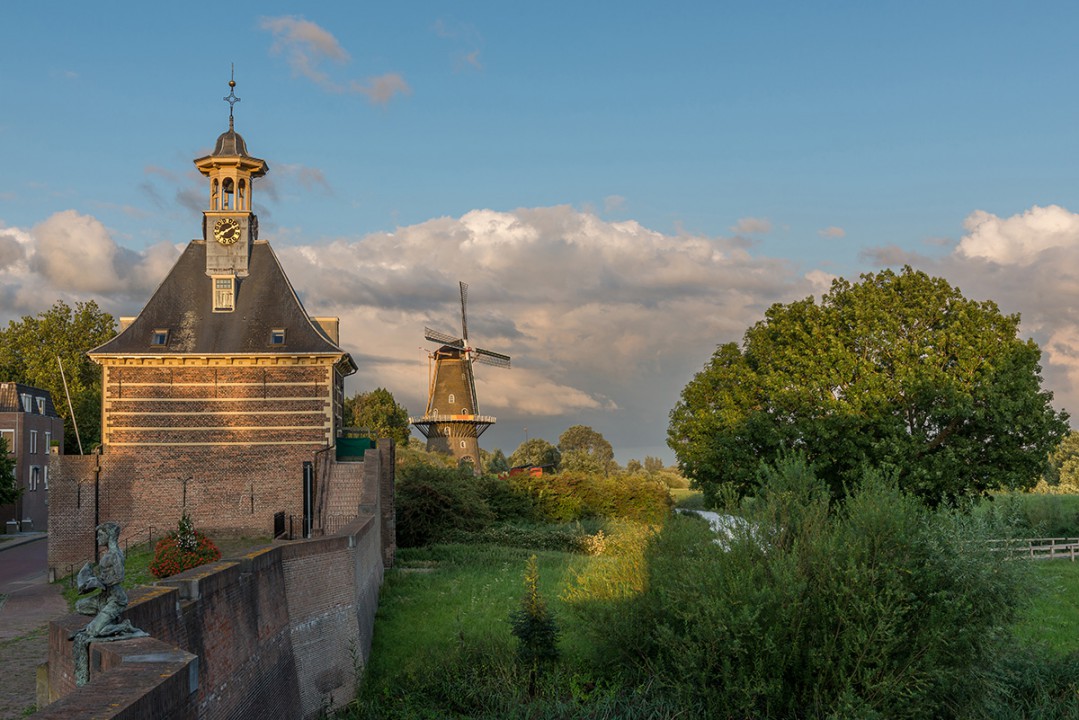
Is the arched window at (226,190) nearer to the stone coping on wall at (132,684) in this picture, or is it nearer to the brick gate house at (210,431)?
the brick gate house at (210,431)

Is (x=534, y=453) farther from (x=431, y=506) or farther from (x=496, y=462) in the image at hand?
(x=431, y=506)

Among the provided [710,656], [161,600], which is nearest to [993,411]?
[710,656]

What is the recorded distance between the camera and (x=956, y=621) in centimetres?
1548

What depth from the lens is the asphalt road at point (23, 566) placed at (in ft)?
96.2

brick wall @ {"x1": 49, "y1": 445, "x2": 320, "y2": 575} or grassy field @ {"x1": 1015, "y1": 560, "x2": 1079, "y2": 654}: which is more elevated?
brick wall @ {"x1": 49, "y1": 445, "x2": 320, "y2": 575}

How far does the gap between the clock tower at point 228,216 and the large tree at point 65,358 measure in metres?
35.9

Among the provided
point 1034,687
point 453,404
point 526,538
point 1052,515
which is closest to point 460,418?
point 453,404

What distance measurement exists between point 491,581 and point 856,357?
14.4 m

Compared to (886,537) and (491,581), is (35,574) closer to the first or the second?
(491,581)

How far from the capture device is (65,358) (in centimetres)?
6750

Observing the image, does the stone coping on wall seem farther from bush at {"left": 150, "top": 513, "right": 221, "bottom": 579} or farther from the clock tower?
the clock tower

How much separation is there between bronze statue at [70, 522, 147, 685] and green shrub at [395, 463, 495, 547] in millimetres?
30450

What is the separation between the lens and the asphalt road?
29312 millimetres

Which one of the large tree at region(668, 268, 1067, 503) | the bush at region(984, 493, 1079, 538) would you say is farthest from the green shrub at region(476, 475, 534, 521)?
the bush at region(984, 493, 1079, 538)
